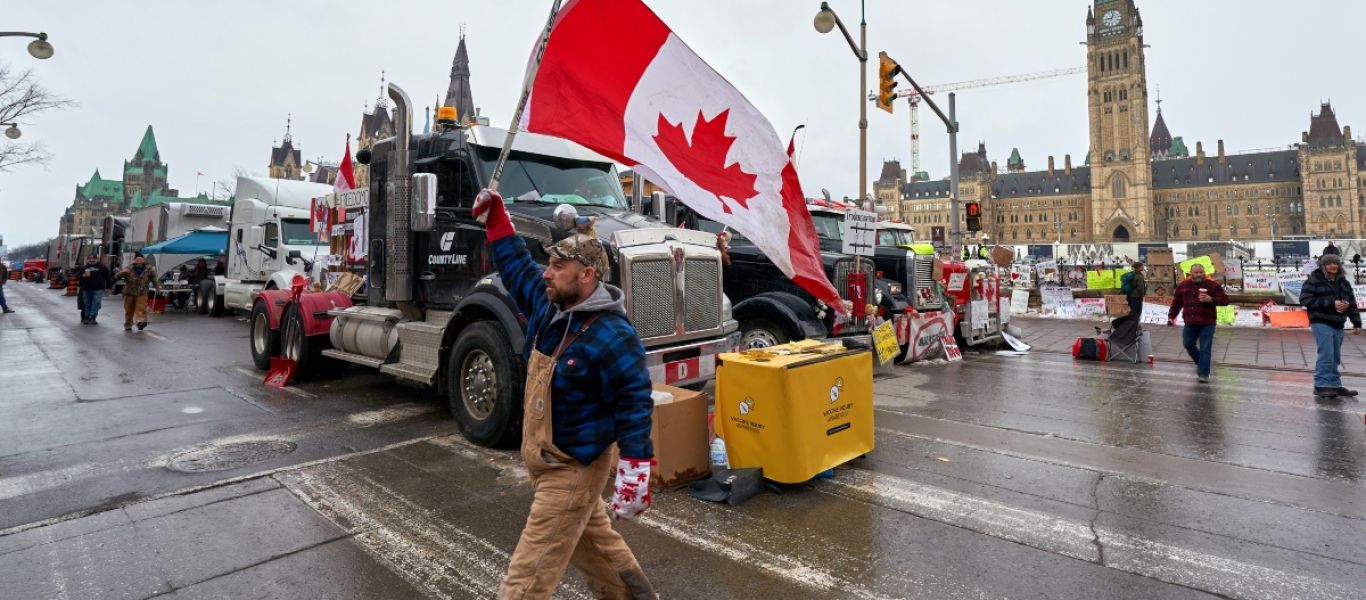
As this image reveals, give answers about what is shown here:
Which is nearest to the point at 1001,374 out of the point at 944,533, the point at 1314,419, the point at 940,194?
the point at 1314,419

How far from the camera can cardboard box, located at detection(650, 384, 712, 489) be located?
4742mm

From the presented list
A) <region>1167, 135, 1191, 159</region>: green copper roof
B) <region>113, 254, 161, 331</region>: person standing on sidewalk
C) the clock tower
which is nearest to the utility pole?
<region>113, 254, 161, 331</region>: person standing on sidewalk

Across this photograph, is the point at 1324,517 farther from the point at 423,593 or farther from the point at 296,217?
the point at 296,217

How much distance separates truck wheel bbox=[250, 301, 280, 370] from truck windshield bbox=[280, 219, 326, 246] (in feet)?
26.6

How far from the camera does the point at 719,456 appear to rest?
15.8ft

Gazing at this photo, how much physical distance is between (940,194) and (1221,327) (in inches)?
6029

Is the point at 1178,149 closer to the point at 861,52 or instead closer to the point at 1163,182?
the point at 1163,182

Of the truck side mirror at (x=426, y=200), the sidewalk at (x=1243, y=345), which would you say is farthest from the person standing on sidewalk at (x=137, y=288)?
the sidewalk at (x=1243, y=345)

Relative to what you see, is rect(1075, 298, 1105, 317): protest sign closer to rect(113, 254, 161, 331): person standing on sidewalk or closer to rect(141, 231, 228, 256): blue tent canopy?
rect(113, 254, 161, 331): person standing on sidewalk

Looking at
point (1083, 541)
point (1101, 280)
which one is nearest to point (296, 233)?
point (1083, 541)

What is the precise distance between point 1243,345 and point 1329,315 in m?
6.27

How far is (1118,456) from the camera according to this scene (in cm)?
567

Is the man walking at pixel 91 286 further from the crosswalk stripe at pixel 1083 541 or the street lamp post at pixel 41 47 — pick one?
the crosswalk stripe at pixel 1083 541

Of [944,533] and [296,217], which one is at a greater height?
[296,217]
